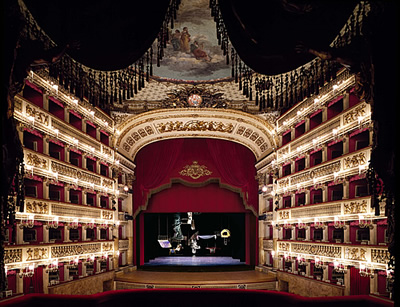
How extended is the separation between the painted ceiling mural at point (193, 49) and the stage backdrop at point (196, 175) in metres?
5.16

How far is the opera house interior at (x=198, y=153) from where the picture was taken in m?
4.65

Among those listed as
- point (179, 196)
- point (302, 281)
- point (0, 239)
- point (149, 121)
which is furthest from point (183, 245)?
point (0, 239)

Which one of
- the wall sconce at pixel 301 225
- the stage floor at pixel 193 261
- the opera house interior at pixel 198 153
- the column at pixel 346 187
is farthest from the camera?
the stage floor at pixel 193 261

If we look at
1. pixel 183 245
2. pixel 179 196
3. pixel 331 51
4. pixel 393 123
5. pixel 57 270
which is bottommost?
pixel 183 245

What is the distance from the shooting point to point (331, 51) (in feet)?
15.5

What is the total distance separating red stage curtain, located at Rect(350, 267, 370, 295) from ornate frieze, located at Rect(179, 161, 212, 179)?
33.6ft

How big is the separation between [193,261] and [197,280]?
627 centimetres

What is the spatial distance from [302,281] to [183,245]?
11310 millimetres

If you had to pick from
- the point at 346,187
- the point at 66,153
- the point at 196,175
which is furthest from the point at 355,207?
the point at 196,175

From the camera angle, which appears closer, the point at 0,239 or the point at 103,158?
the point at 0,239

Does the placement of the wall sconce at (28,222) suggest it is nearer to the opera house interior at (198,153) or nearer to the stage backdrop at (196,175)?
the opera house interior at (198,153)

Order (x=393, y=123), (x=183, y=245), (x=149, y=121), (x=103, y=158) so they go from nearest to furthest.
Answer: (x=393, y=123)
(x=103, y=158)
(x=149, y=121)
(x=183, y=245)

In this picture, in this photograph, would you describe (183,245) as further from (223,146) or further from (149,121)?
(149,121)

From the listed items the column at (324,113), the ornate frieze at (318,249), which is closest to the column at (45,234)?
A: the ornate frieze at (318,249)
